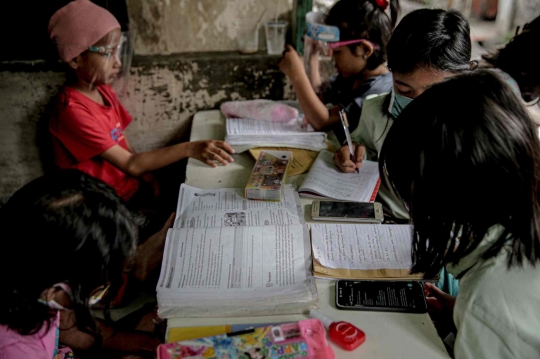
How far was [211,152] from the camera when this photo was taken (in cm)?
152

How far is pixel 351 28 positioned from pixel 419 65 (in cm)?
43

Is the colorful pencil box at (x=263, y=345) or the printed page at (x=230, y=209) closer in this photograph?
the colorful pencil box at (x=263, y=345)

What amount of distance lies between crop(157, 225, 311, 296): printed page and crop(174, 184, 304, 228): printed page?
0.18 feet

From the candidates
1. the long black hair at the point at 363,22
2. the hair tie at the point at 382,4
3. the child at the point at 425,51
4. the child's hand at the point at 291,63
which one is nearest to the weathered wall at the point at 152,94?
the child's hand at the point at 291,63

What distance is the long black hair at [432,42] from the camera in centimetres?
126

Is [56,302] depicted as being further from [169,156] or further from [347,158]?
[347,158]

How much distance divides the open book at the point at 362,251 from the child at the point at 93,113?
535mm

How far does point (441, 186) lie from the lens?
0.79m

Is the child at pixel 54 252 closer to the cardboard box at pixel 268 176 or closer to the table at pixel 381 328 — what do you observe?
the table at pixel 381 328

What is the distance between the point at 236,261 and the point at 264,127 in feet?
2.70

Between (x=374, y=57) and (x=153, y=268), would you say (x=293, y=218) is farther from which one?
(x=374, y=57)

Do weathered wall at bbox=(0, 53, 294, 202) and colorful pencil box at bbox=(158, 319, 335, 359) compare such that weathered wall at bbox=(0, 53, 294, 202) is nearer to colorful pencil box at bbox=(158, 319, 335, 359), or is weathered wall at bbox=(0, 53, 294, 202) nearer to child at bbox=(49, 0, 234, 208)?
child at bbox=(49, 0, 234, 208)

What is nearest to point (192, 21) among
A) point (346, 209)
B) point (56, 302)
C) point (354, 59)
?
point (354, 59)

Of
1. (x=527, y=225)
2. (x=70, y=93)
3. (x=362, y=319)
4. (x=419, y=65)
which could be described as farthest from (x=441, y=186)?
(x=70, y=93)
